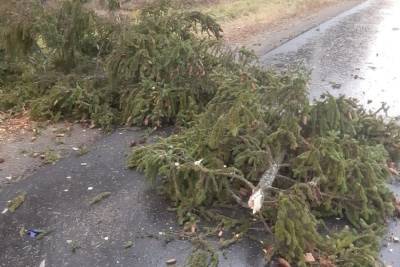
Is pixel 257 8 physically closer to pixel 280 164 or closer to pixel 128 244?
pixel 280 164

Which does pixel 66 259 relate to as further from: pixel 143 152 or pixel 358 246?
pixel 358 246

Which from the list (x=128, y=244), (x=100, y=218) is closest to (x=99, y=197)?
(x=100, y=218)

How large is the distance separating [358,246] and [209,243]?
115 cm

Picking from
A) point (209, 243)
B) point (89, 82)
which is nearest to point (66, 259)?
point (209, 243)

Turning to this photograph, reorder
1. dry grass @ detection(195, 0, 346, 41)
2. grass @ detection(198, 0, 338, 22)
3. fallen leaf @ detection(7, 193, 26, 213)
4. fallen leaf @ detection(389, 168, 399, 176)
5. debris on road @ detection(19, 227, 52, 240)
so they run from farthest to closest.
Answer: grass @ detection(198, 0, 338, 22)
dry grass @ detection(195, 0, 346, 41)
fallen leaf @ detection(389, 168, 399, 176)
fallen leaf @ detection(7, 193, 26, 213)
debris on road @ detection(19, 227, 52, 240)

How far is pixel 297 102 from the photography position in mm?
4527

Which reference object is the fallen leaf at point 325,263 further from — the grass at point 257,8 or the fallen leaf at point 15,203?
the grass at point 257,8

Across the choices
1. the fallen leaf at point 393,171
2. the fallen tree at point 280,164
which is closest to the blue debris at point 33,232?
the fallen tree at point 280,164

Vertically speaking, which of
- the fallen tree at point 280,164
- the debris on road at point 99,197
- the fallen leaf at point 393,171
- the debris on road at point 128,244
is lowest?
the debris on road at point 99,197

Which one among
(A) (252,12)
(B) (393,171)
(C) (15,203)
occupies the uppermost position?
(B) (393,171)

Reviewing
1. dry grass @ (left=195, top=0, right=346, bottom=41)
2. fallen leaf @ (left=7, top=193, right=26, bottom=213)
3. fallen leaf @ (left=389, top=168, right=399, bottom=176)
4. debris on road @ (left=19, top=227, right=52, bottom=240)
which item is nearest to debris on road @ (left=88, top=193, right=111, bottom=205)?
debris on road @ (left=19, top=227, right=52, bottom=240)

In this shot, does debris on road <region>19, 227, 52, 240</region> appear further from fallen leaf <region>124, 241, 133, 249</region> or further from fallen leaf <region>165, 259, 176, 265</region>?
fallen leaf <region>165, 259, 176, 265</region>

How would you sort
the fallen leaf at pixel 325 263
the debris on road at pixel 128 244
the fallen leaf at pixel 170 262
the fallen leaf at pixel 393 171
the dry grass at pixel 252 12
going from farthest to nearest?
the dry grass at pixel 252 12, the fallen leaf at pixel 393 171, the debris on road at pixel 128 244, the fallen leaf at pixel 170 262, the fallen leaf at pixel 325 263

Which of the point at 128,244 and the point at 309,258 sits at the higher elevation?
the point at 309,258
